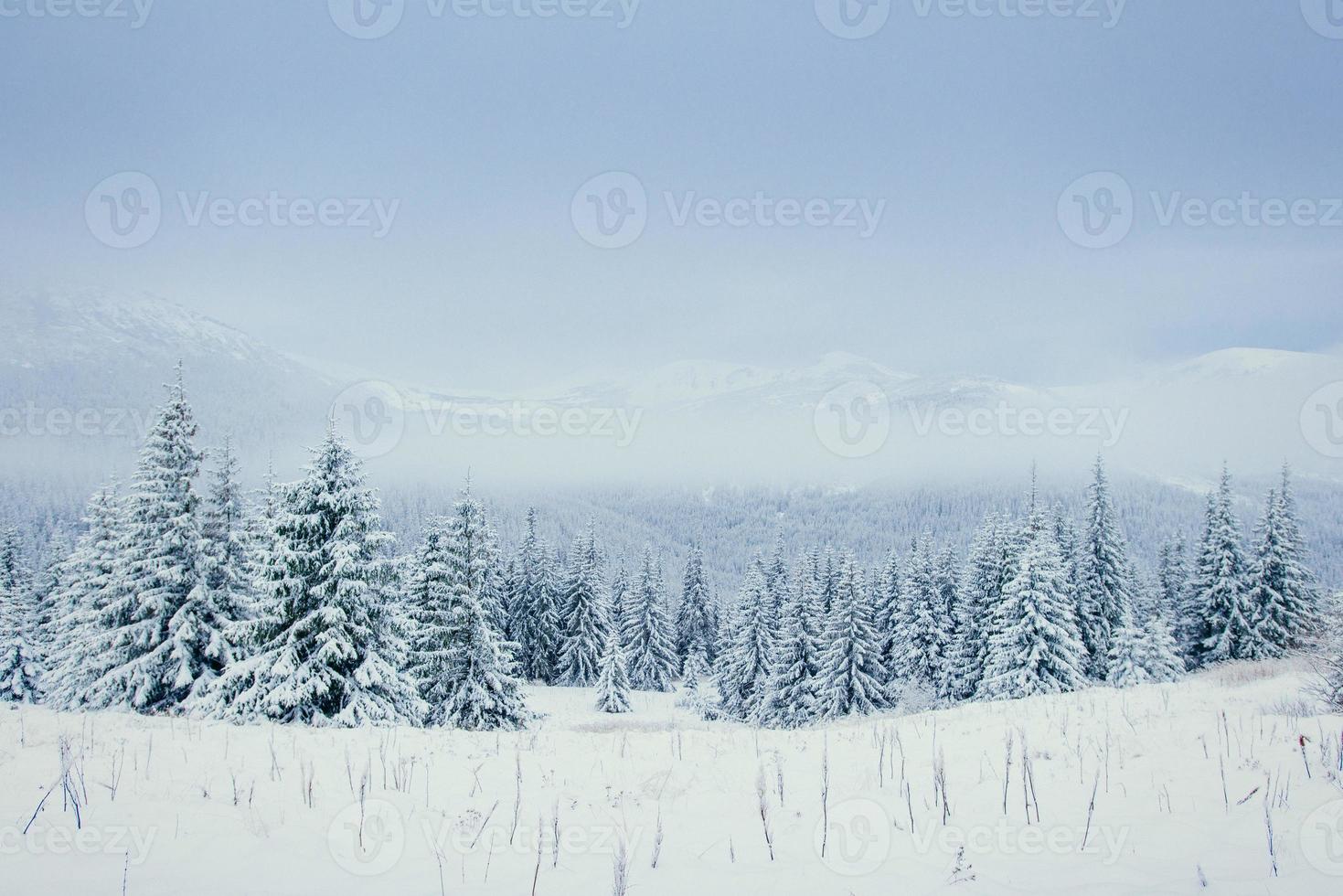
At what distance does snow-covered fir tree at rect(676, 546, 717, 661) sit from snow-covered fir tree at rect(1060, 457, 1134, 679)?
38541 millimetres

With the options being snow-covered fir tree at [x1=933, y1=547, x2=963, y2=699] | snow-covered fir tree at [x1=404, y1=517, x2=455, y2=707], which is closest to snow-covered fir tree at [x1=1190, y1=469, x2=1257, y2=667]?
snow-covered fir tree at [x1=933, y1=547, x2=963, y2=699]

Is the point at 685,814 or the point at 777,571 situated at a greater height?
the point at 777,571

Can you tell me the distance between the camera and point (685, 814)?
672cm

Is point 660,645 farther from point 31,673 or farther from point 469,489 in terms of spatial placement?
point 31,673

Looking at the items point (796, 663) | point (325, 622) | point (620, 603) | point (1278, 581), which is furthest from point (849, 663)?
point (620, 603)

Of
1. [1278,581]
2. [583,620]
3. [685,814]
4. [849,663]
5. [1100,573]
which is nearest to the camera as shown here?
[685,814]

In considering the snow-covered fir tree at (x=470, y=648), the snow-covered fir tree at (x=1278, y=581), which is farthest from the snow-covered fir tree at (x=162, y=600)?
the snow-covered fir tree at (x=1278, y=581)

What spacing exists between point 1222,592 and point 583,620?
44.2 meters

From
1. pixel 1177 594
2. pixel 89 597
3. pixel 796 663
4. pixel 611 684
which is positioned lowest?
pixel 611 684

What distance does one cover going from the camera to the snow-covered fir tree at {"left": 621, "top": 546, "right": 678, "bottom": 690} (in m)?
57.9

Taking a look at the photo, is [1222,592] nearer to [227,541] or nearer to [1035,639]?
[1035,639]

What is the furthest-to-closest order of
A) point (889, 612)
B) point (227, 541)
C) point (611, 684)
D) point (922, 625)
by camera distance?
point (889, 612), point (611, 684), point (922, 625), point (227, 541)

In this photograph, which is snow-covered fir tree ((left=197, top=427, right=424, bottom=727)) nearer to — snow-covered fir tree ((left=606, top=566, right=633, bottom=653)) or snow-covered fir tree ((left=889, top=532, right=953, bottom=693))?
snow-covered fir tree ((left=889, top=532, right=953, bottom=693))

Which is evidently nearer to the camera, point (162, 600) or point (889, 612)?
point (162, 600)
